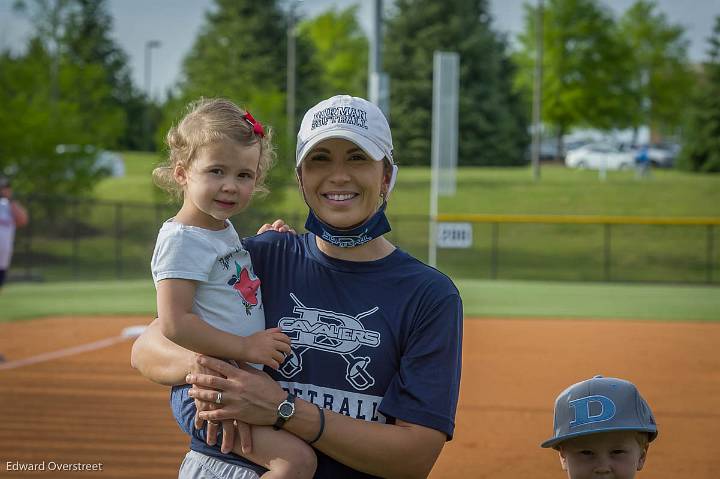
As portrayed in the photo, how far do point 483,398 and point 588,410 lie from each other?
6942mm

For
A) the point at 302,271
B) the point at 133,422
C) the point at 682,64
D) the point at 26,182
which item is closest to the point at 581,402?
the point at 302,271

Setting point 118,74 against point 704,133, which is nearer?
point 704,133

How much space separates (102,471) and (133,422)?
1.50 metres

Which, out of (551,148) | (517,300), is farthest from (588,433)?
(551,148)

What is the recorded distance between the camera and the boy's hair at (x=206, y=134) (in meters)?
3.27

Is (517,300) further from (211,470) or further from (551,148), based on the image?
(551,148)

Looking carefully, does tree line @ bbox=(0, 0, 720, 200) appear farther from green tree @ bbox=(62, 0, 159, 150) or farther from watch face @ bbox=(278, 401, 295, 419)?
watch face @ bbox=(278, 401, 295, 419)

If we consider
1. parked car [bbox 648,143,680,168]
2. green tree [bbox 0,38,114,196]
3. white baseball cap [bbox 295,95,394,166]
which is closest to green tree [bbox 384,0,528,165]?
parked car [bbox 648,143,680,168]

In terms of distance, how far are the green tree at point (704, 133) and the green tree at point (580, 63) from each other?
3.33 metres

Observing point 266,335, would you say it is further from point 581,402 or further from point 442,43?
point 442,43

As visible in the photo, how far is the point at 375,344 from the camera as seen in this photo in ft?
9.41

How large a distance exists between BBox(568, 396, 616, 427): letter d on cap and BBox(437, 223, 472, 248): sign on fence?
45.6 feet

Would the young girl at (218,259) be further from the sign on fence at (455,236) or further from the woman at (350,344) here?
the sign on fence at (455,236)

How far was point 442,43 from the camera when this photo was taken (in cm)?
5347
